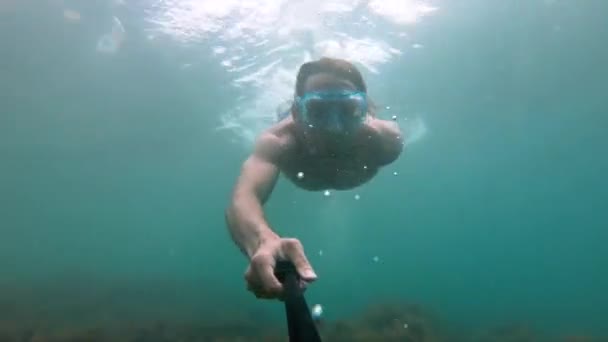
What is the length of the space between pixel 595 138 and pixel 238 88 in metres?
23.7

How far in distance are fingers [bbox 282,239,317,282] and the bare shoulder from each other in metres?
2.36

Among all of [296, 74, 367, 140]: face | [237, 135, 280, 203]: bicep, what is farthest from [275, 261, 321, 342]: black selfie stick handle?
[296, 74, 367, 140]: face

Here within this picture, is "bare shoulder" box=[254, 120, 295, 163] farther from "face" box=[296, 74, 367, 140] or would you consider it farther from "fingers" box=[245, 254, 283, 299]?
"fingers" box=[245, 254, 283, 299]

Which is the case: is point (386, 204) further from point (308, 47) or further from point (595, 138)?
point (308, 47)

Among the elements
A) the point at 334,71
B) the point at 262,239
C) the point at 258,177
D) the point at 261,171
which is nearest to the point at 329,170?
the point at 334,71

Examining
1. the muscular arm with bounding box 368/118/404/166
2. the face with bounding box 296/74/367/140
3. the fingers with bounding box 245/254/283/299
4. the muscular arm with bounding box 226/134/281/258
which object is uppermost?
the muscular arm with bounding box 368/118/404/166

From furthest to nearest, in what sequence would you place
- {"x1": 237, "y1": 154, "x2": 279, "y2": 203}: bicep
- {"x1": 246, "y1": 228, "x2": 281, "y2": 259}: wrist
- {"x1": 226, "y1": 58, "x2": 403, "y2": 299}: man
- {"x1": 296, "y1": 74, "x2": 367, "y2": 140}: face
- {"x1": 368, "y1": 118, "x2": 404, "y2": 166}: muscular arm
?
{"x1": 368, "y1": 118, "x2": 404, "y2": 166}: muscular arm, {"x1": 296, "y1": 74, "x2": 367, "y2": 140}: face, {"x1": 237, "y1": 154, "x2": 279, "y2": 203}: bicep, {"x1": 226, "y1": 58, "x2": 403, "y2": 299}: man, {"x1": 246, "y1": 228, "x2": 281, "y2": 259}: wrist

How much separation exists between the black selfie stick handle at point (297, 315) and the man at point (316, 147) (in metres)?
0.27

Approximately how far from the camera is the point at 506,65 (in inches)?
747

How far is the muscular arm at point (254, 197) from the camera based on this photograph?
2.92m

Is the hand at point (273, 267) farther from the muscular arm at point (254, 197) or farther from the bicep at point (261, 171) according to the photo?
the bicep at point (261, 171)

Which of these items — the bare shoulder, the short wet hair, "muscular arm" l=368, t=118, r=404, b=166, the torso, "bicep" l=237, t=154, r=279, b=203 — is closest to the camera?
"bicep" l=237, t=154, r=279, b=203

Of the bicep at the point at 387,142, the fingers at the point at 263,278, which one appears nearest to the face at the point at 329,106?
the bicep at the point at 387,142

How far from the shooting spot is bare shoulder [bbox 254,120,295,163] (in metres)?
4.69
